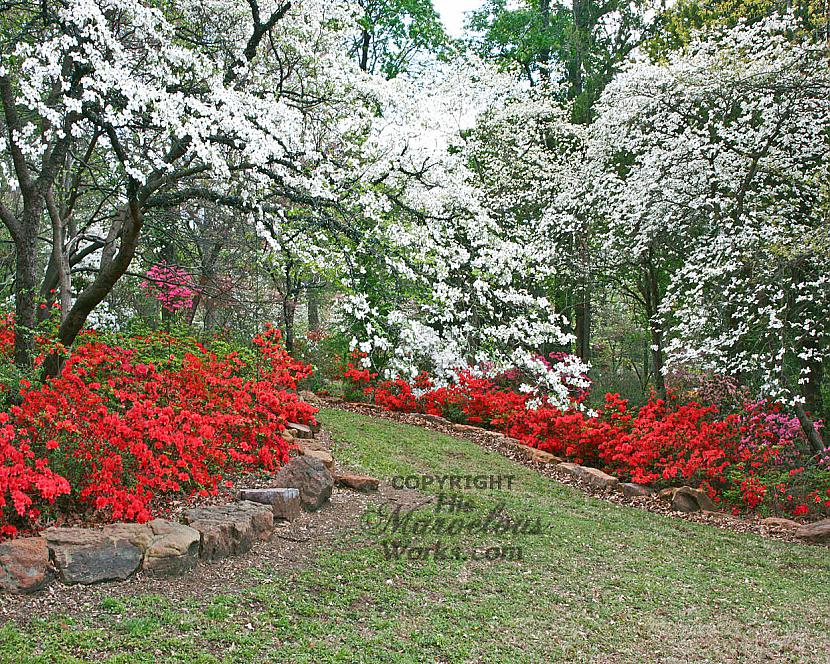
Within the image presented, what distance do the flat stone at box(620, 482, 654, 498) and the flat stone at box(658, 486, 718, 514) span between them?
37cm

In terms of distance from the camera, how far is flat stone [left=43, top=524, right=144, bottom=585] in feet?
12.2

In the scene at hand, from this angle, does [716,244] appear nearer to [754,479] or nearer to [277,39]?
[754,479]

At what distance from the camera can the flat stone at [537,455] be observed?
882 cm

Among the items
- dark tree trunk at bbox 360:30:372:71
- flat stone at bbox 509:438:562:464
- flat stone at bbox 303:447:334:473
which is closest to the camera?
flat stone at bbox 303:447:334:473

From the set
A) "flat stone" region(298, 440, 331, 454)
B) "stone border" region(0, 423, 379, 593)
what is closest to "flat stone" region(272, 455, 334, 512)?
"stone border" region(0, 423, 379, 593)

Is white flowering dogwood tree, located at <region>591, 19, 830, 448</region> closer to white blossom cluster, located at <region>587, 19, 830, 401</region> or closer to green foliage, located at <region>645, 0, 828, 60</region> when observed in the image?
white blossom cluster, located at <region>587, 19, 830, 401</region>

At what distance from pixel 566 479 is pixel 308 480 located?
12.4 ft

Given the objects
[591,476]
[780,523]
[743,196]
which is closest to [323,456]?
[591,476]

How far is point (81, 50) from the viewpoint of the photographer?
16.5 ft

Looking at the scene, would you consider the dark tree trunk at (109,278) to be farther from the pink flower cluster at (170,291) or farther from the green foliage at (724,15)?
the green foliage at (724,15)

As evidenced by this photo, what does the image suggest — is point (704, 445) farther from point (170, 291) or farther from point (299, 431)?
point (170, 291)

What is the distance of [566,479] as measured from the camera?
8258 millimetres

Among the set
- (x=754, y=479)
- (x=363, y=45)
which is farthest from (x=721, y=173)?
(x=363, y=45)

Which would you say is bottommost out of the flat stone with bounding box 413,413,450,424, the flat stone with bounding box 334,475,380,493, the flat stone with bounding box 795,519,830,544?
the flat stone with bounding box 334,475,380,493
